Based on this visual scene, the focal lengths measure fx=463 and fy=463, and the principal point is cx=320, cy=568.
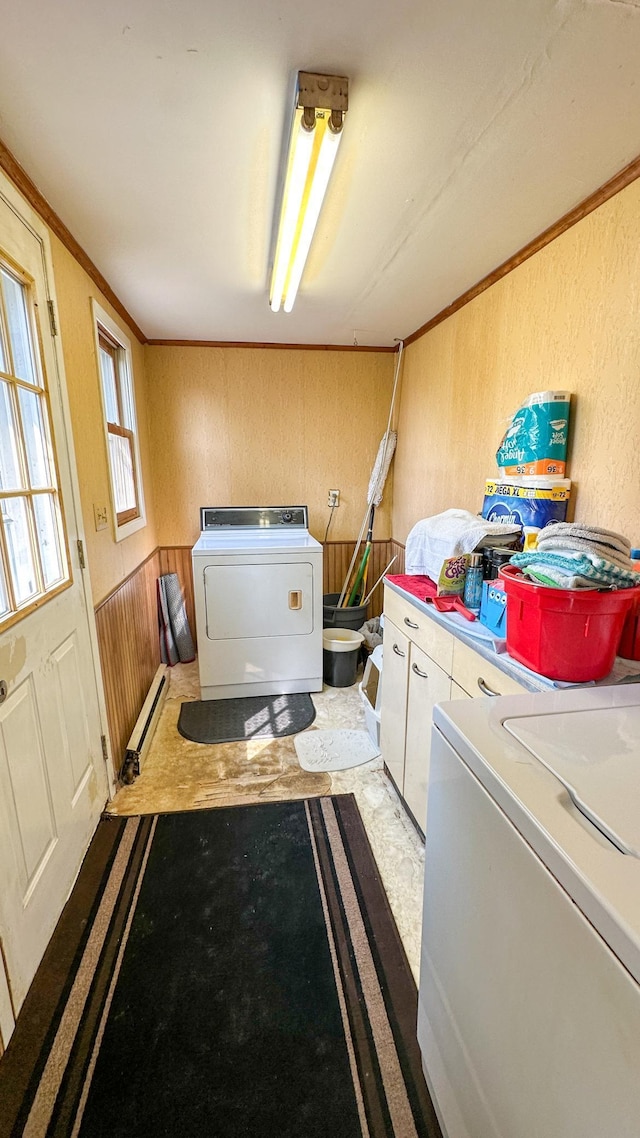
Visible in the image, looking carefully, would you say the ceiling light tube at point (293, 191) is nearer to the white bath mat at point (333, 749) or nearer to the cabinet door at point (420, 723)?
the cabinet door at point (420, 723)

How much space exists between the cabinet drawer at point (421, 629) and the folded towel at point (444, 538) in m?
0.15

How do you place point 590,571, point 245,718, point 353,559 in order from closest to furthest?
1. point 590,571
2. point 245,718
3. point 353,559

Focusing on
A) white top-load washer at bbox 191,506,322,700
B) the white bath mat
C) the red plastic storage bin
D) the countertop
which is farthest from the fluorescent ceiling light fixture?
the white bath mat

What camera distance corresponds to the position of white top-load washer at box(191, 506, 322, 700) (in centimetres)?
282

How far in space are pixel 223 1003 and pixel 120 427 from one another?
2.66 meters

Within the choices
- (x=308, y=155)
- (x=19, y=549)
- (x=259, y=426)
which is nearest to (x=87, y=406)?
(x=19, y=549)

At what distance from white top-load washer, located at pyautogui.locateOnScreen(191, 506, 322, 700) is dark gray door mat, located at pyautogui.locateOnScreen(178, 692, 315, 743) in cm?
8

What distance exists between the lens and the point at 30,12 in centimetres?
92

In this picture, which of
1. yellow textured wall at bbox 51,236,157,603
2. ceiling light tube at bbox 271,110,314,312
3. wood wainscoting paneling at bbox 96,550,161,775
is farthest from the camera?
wood wainscoting paneling at bbox 96,550,161,775

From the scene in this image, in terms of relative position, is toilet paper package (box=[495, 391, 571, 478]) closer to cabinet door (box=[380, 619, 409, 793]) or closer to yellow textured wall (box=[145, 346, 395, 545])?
cabinet door (box=[380, 619, 409, 793])

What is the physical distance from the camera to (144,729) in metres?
2.44

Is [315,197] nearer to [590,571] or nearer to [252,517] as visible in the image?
[590,571]

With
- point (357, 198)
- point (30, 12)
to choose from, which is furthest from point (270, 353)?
point (30, 12)

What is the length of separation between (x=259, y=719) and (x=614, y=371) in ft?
7.75
